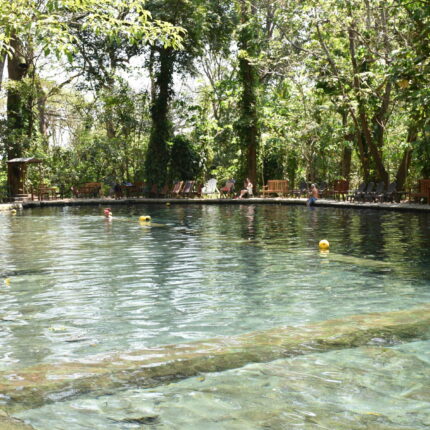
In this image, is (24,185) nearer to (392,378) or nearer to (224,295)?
(224,295)

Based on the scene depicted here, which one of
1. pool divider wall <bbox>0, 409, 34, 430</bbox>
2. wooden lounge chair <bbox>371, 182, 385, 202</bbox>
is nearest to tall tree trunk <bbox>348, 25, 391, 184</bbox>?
wooden lounge chair <bbox>371, 182, 385, 202</bbox>

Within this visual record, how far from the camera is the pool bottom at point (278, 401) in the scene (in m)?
3.29

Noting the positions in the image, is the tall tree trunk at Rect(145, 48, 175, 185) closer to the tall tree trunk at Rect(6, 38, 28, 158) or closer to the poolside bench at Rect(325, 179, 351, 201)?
the tall tree trunk at Rect(6, 38, 28, 158)

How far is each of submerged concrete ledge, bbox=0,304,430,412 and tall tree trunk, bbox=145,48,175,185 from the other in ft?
80.9

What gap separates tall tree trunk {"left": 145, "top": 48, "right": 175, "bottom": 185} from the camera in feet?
96.6

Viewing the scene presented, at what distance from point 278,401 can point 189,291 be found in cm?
339

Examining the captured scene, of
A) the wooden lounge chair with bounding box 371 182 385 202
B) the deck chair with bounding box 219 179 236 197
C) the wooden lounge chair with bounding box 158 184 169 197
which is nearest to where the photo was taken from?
the wooden lounge chair with bounding box 371 182 385 202

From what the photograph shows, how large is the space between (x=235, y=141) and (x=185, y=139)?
9.46ft

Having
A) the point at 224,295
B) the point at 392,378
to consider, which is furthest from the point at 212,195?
the point at 392,378

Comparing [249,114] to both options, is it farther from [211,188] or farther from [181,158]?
[181,158]

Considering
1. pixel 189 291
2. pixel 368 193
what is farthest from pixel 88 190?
pixel 189 291

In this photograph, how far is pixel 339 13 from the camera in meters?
19.5

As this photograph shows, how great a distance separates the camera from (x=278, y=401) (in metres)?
3.59

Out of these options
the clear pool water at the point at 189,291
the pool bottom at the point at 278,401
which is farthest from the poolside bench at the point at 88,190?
the pool bottom at the point at 278,401
